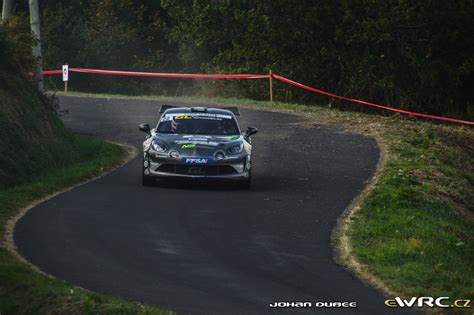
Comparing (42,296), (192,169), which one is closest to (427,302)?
(42,296)

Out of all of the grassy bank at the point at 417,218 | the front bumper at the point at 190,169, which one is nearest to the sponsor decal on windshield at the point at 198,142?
the front bumper at the point at 190,169

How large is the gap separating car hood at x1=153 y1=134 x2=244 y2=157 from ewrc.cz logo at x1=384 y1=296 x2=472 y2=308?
908 cm

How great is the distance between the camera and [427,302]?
13258mm

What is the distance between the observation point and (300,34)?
157 ft

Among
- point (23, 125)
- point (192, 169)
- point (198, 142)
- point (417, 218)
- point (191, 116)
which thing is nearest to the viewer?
point (417, 218)

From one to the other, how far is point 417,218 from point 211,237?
158 inches

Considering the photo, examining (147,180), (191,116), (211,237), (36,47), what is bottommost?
(147,180)

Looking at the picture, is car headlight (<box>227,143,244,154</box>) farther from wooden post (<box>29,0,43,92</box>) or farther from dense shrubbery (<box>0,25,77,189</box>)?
wooden post (<box>29,0,43,92</box>)

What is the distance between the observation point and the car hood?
22.0 meters

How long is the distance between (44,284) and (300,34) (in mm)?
36110

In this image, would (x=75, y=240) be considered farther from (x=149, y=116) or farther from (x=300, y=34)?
(x=300, y=34)

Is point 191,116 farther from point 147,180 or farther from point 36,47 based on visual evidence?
point 36,47

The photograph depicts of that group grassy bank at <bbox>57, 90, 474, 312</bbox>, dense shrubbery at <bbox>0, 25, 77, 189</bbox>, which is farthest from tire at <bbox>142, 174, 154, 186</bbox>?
grassy bank at <bbox>57, 90, 474, 312</bbox>

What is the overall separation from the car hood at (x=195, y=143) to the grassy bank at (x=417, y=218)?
2.90 meters
